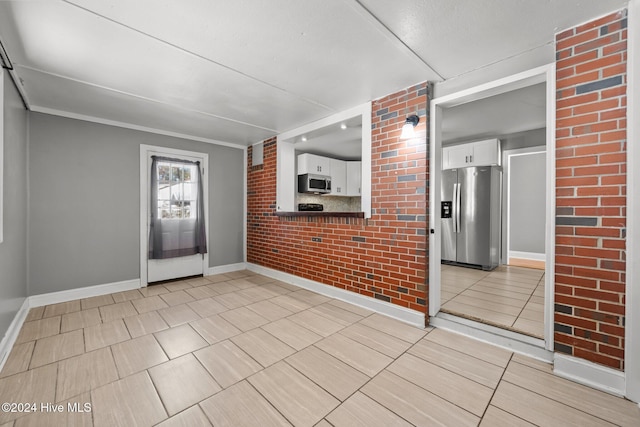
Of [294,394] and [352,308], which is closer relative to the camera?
[294,394]

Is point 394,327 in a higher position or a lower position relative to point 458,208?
lower

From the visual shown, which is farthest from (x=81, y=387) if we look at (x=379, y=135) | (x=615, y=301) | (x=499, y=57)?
(x=499, y=57)

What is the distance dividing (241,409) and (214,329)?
114cm

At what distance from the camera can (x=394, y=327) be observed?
2.51 meters

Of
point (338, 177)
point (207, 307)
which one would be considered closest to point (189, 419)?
point (207, 307)

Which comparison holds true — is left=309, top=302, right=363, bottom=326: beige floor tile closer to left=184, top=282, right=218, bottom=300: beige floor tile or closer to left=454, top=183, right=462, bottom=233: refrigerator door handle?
left=184, top=282, right=218, bottom=300: beige floor tile

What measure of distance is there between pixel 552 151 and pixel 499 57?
2.85 feet

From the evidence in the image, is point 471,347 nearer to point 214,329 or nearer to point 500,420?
point 500,420

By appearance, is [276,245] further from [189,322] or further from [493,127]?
[493,127]

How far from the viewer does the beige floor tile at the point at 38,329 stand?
230 centimetres

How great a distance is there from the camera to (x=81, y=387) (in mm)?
1660

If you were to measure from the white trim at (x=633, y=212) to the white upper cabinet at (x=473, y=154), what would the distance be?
3094 millimetres

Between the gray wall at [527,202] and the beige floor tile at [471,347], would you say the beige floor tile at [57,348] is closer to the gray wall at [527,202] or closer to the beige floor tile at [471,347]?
the beige floor tile at [471,347]

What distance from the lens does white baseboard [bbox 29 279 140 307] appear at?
306cm
